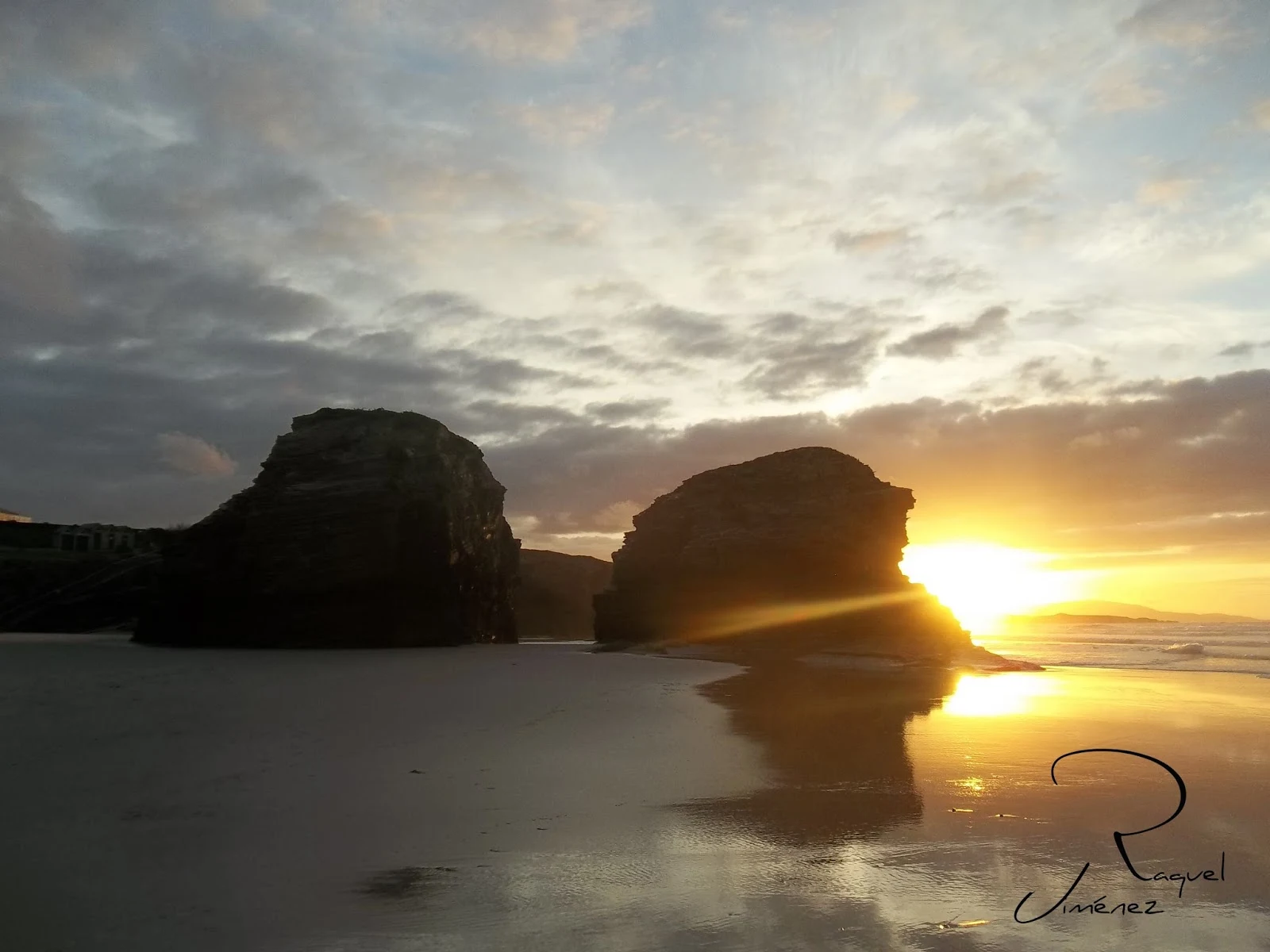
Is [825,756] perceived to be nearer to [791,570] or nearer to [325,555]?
[325,555]

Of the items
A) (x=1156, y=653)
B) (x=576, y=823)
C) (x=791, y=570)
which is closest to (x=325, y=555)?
(x=791, y=570)

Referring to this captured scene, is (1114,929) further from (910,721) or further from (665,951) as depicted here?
(910,721)

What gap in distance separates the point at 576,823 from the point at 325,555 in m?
17.1

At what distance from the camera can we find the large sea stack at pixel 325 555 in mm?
20453

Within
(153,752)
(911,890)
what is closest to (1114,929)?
(911,890)

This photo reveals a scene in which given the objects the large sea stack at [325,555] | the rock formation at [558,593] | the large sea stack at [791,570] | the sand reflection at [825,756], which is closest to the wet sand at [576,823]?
the sand reflection at [825,756]

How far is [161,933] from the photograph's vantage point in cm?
342

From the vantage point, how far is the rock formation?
49188mm

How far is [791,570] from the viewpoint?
91.3 ft

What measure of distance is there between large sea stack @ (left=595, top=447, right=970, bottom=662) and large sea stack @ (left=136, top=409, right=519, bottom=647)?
386 inches
